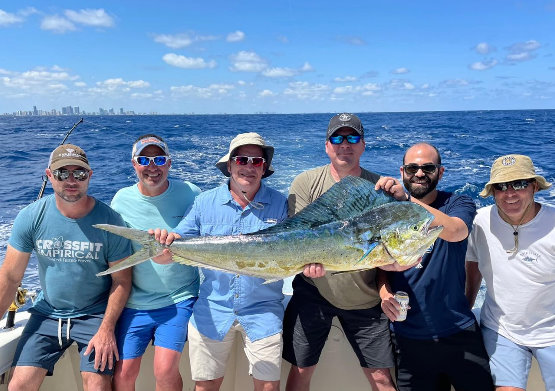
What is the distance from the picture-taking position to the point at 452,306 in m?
2.11

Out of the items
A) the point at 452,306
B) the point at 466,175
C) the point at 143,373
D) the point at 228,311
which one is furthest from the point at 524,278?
the point at 466,175

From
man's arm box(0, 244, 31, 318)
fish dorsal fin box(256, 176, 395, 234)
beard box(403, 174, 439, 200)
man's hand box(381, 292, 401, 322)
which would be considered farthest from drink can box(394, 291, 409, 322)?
man's arm box(0, 244, 31, 318)

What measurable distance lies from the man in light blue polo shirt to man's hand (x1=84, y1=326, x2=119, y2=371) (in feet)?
0.20

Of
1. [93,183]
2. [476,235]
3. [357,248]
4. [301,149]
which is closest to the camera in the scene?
[357,248]

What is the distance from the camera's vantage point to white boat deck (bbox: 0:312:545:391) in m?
2.47

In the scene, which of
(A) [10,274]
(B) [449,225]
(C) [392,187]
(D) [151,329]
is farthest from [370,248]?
(A) [10,274]

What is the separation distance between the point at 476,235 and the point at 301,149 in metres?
13.9

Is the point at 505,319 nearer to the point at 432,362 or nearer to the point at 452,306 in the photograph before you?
the point at 452,306

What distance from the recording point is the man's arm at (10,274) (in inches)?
88.8

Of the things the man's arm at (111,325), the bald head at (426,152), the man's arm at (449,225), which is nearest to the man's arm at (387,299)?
the man's arm at (449,225)

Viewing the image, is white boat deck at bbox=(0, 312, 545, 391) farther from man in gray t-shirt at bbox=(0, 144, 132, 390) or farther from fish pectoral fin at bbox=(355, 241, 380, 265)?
fish pectoral fin at bbox=(355, 241, 380, 265)

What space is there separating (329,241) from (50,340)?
157cm

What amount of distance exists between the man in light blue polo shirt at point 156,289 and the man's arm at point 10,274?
1.86 ft

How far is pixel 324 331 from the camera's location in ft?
7.64
